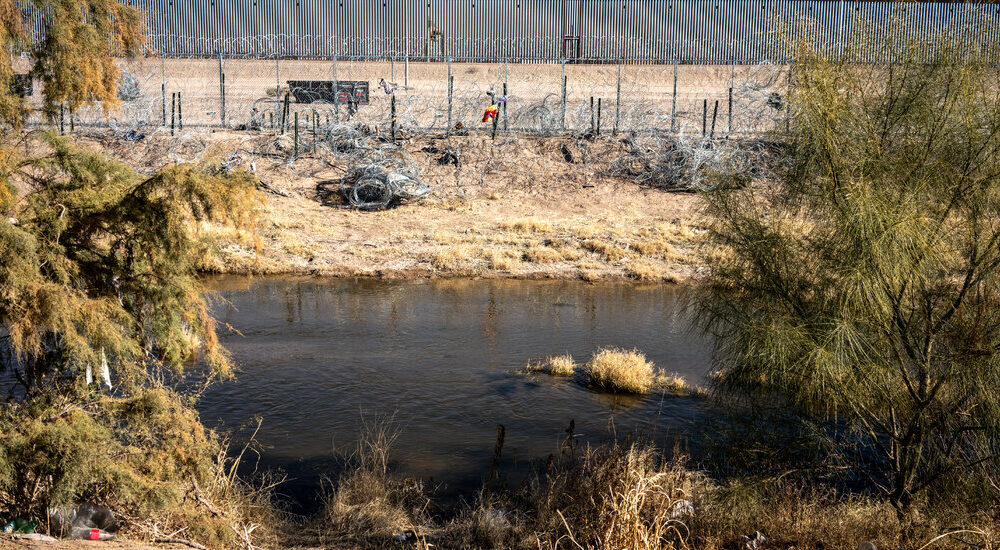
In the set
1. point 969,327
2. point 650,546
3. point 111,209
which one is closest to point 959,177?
point 969,327

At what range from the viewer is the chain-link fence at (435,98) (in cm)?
3105

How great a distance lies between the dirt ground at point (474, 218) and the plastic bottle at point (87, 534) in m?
12.4

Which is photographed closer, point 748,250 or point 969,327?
point 969,327

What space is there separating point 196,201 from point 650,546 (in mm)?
4749

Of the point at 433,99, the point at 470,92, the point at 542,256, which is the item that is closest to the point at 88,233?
the point at 542,256

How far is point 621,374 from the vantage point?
14.2 m

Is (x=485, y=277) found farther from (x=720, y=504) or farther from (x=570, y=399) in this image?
(x=720, y=504)

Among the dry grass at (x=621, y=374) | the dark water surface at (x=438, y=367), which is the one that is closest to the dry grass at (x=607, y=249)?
the dark water surface at (x=438, y=367)

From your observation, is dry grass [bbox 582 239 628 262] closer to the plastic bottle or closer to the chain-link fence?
the chain-link fence

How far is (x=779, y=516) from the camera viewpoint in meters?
8.52

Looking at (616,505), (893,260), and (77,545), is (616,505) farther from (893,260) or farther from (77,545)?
(77,545)

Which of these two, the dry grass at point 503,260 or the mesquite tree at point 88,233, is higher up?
the mesquite tree at point 88,233

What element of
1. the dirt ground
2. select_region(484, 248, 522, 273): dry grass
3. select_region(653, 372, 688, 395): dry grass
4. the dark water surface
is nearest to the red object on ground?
the dirt ground

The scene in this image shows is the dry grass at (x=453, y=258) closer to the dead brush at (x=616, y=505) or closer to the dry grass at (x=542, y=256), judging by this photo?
the dry grass at (x=542, y=256)
